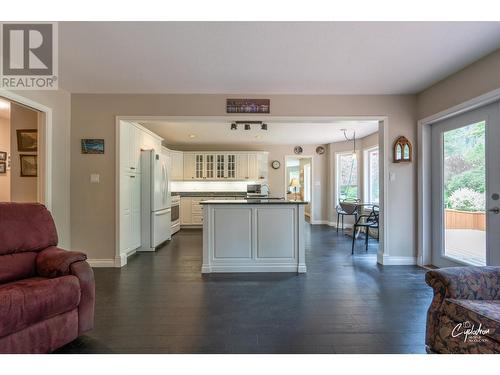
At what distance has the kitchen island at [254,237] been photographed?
354 centimetres

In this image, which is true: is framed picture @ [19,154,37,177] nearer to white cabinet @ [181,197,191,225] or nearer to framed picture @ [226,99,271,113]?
framed picture @ [226,99,271,113]

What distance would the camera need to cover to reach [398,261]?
3873mm

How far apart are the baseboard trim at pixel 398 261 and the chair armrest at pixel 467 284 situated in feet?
7.34

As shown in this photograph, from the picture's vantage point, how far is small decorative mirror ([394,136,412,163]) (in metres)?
3.81

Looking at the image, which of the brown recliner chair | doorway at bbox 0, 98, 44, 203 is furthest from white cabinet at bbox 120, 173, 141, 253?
the brown recliner chair

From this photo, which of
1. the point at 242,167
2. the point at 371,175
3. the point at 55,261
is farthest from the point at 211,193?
the point at 55,261

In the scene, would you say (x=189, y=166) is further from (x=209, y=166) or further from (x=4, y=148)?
(x=4, y=148)

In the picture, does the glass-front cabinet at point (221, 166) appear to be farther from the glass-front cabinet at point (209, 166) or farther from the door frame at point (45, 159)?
the door frame at point (45, 159)

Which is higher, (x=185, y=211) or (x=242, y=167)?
(x=242, y=167)

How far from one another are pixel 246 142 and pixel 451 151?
201 inches

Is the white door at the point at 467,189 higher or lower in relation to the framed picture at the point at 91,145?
lower

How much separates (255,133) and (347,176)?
2.99 meters

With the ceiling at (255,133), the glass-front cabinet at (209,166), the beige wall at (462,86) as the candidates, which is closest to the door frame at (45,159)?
the ceiling at (255,133)
